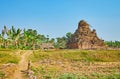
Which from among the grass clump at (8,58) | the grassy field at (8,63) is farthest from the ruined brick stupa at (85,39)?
the grass clump at (8,58)

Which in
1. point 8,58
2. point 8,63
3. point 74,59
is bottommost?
point 8,63

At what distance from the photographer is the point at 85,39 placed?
203ft

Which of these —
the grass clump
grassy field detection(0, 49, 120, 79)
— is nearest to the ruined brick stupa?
grassy field detection(0, 49, 120, 79)

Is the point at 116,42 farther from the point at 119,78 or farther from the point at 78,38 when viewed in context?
the point at 119,78

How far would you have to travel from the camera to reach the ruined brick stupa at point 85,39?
201ft

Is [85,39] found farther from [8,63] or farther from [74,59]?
[8,63]

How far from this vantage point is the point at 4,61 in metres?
40.7

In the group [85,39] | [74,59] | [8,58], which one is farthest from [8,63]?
[85,39]

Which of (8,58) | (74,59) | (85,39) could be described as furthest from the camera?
(85,39)

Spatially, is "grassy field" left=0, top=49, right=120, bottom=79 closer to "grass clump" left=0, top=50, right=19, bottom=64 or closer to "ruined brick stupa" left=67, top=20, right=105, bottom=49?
"grass clump" left=0, top=50, right=19, bottom=64

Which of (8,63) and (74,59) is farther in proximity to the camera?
(74,59)

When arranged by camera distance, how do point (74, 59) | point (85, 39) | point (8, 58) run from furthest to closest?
point (85, 39) < point (74, 59) < point (8, 58)

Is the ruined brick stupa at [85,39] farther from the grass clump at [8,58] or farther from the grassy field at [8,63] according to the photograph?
the grass clump at [8,58]

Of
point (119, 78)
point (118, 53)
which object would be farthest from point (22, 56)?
point (119, 78)
